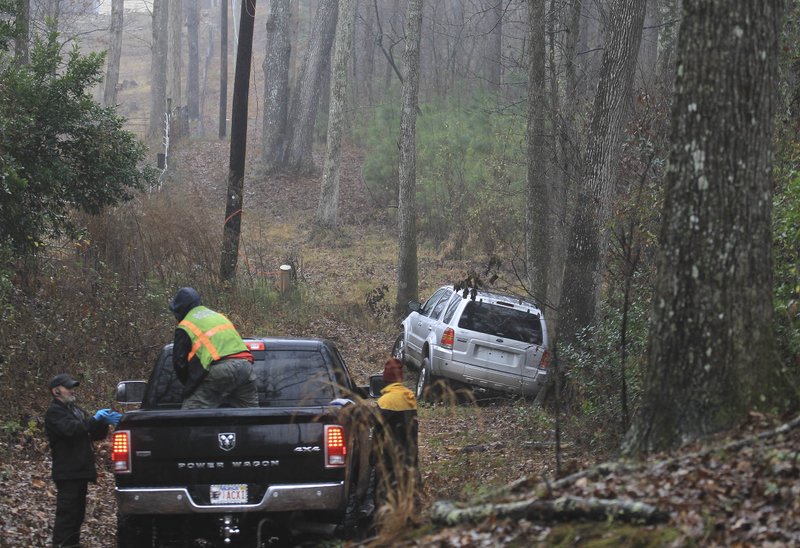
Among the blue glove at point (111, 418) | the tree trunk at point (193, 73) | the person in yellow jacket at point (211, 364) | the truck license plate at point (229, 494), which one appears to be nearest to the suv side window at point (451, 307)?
the person in yellow jacket at point (211, 364)

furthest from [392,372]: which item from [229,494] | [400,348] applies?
[400,348]

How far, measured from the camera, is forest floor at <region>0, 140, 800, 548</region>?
5.61 meters

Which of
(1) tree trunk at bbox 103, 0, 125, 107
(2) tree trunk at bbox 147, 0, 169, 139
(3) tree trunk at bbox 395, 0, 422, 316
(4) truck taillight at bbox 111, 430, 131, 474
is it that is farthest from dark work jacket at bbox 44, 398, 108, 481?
(1) tree trunk at bbox 103, 0, 125, 107

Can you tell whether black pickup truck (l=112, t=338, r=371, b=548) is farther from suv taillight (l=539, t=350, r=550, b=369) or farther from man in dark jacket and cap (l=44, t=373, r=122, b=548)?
suv taillight (l=539, t=350, r=550, b=369)

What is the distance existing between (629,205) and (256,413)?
738 cm

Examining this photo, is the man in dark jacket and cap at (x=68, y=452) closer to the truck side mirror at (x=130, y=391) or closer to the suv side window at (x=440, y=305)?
the truck side mirror at (x=130, y=391)

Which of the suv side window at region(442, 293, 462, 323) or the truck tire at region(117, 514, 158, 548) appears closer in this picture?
the truck tire at region(117, 514, 158, 548)

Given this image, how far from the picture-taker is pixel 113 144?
15211 millimetres

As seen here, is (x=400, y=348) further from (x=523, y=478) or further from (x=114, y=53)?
(x=114, y=53)

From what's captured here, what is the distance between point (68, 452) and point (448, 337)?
873 centimetres

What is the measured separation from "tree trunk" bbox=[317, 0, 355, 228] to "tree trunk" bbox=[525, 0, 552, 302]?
11.0m

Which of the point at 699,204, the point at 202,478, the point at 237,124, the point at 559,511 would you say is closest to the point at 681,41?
the point at 699,204

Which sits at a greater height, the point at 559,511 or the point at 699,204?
the point at 699,204

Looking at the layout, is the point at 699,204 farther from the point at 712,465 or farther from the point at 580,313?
the point at 580,313
